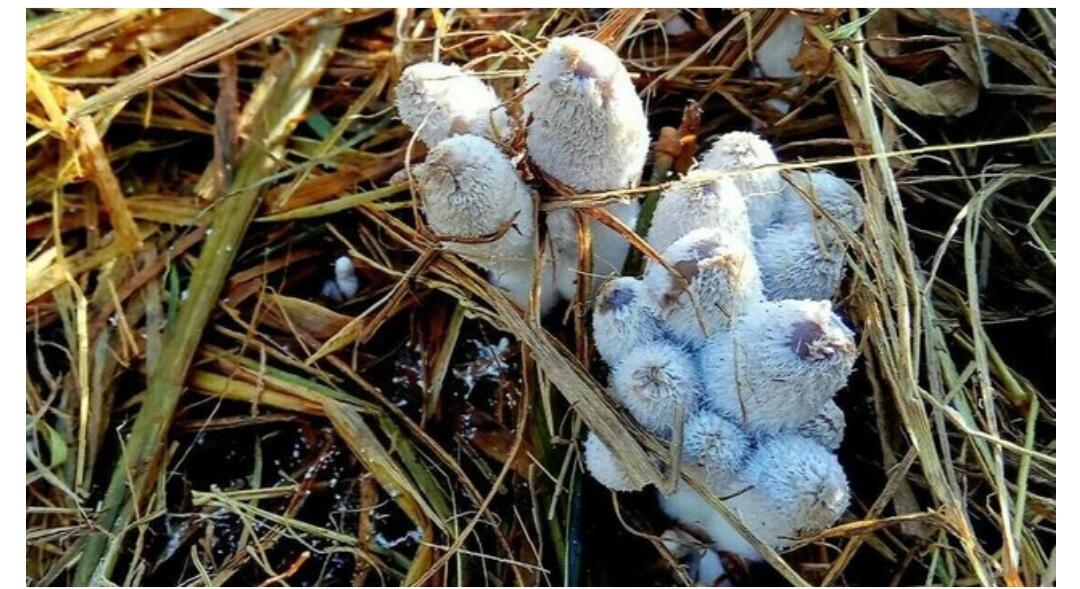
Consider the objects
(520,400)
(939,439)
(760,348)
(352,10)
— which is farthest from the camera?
(352,10)

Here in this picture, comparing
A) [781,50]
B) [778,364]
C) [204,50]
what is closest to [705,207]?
[778,364]

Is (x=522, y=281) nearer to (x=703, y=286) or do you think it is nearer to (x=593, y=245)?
(x=593, y=245)

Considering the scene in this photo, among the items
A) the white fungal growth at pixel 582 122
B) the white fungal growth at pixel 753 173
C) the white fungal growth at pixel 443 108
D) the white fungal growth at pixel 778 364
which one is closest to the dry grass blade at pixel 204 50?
the white fungal growth at pixel 443 108

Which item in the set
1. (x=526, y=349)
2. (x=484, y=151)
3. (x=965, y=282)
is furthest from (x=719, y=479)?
(x=965, y=282)

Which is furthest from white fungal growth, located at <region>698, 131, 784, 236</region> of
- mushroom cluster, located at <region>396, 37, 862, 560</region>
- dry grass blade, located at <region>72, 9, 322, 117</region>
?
dry grass blade, located at <region>72, 9, 322, 117</region>

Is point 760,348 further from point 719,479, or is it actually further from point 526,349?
point 526,349

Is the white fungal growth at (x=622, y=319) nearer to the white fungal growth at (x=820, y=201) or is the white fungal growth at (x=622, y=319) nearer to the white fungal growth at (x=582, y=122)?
the white fungal growth at (x=582, y=122)

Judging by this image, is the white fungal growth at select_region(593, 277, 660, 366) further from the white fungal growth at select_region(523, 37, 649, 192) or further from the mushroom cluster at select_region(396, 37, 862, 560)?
the white fungal growth at select_region(523, 37, 649, 192)
